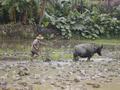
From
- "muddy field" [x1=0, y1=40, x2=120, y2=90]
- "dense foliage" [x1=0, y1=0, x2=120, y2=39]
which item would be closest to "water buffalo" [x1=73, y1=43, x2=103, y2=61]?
"muddy field" [x1=0, y1=40, x2=120, y2=90]

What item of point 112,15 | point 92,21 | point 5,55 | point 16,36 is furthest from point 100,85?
point 112,15

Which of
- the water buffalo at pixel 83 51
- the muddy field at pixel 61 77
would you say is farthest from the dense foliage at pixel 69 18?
the muddy field at pixel 61 77

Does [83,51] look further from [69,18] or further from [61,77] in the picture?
[69,18]

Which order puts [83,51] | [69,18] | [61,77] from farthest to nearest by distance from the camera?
[69,18] → [83,51] → [61,77]

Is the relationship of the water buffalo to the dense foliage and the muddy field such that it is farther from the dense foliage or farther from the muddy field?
the dense foliage

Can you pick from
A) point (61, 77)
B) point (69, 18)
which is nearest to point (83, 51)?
point (61, 77)

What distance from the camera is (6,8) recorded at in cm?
3297

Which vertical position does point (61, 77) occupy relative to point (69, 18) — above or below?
below

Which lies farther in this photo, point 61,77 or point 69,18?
point 69,18

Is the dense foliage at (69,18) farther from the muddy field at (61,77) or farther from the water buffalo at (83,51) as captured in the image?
the muddy field at (61,77)

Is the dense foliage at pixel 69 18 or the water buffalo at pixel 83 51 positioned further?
the dense foliage at pixel 69 18

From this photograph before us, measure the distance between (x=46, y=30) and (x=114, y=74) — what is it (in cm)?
1949

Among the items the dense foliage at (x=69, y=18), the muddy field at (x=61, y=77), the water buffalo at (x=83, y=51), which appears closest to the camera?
the muddy field at (x=61, y=77)

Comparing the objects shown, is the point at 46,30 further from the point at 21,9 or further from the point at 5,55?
the point at 5,55
